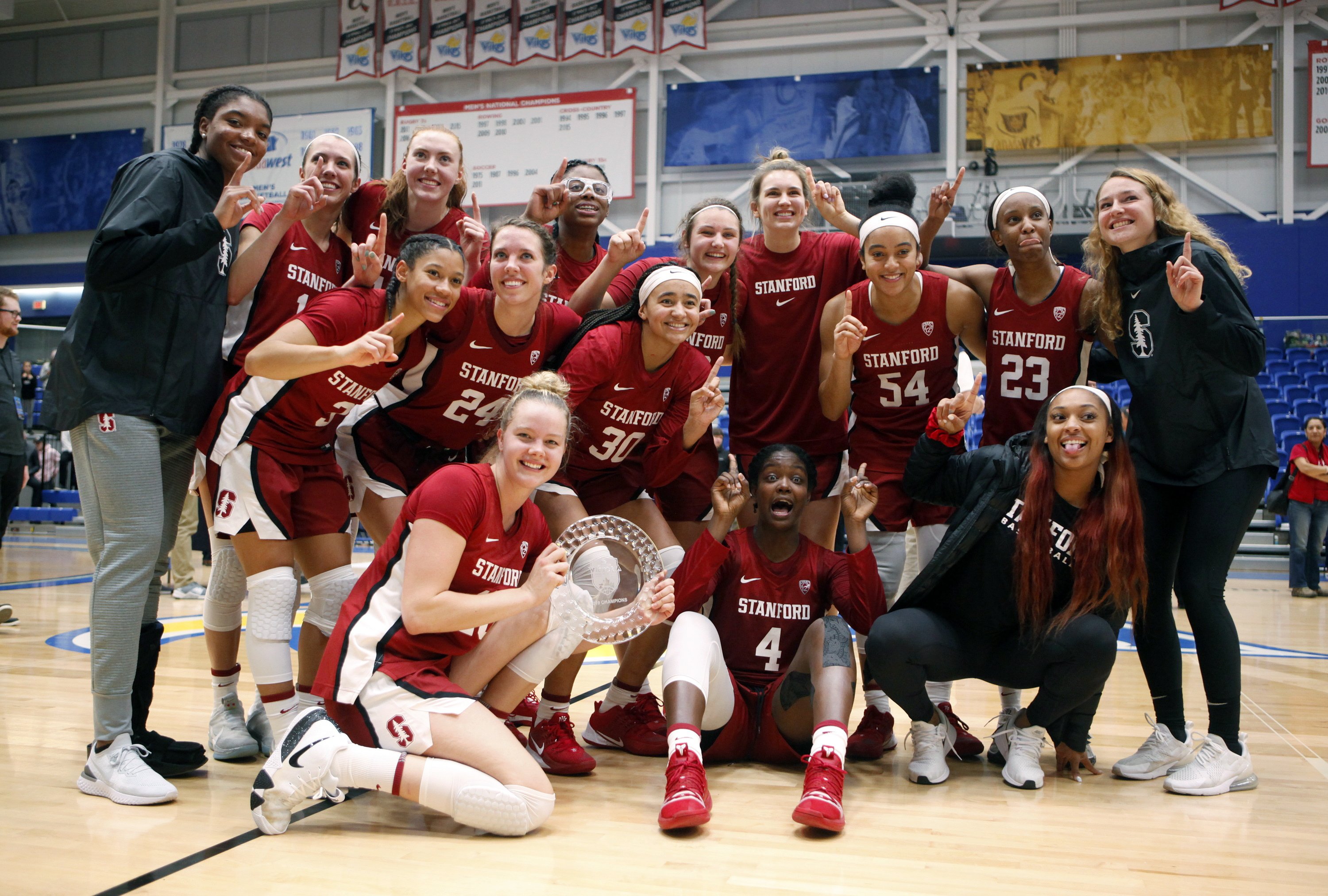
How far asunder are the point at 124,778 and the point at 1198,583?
339cm

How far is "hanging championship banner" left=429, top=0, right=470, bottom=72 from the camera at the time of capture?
17078 millimetres

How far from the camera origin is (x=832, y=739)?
2.88m

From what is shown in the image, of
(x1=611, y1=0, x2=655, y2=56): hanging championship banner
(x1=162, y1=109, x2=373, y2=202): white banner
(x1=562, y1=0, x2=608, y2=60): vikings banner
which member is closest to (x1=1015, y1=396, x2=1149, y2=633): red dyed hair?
(x1=611, y1=0, x2=655, y2=56): hanging championship banner

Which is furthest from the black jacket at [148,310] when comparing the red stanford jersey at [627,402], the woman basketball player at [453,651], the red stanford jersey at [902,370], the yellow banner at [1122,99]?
the yellow banner at [1122,99]

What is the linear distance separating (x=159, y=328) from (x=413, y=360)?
0.79 m

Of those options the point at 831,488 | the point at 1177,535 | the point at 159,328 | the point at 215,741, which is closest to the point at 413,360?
the point at 159,328

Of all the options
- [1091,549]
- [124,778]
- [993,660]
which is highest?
[1091,549]

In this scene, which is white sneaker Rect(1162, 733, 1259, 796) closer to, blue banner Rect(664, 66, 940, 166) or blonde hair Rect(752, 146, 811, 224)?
blonde hair Rect(752, 146, 811, 224)

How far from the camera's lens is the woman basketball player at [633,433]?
359 centimetres

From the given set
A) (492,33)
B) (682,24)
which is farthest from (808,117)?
(492,33)

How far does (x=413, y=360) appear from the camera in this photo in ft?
11.3

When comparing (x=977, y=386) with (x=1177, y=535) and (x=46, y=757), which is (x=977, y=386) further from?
(x=46, y=757)

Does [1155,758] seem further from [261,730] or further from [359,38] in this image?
[359,38]

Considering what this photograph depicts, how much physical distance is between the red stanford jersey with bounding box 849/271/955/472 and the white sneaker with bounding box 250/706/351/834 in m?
2.30
